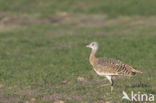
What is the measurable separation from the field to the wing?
636mm

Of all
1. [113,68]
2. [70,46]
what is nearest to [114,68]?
[113,68]

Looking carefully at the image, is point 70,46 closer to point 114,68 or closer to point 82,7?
point 114,68

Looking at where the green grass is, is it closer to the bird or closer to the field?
the field

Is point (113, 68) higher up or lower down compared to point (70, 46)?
lower down

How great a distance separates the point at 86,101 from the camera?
1277cm

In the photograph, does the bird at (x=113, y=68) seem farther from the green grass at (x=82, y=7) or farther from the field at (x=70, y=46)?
the green grass at (x=82, y=7)

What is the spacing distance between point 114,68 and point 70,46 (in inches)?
386

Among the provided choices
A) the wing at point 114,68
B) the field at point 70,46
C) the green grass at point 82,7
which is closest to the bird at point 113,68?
the wing at point 114,68

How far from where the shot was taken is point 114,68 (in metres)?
13.2

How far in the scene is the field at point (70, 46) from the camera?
1411cm

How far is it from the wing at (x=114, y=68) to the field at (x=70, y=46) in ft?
2.09

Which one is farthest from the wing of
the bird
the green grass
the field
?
the green grass

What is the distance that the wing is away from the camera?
13.1 metres

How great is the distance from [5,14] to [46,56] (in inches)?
568
